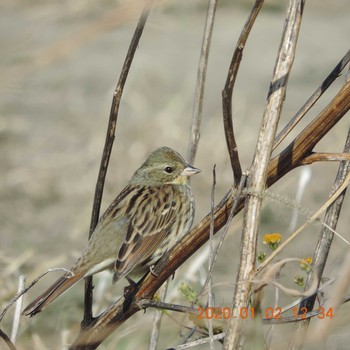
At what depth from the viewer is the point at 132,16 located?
1.38 m

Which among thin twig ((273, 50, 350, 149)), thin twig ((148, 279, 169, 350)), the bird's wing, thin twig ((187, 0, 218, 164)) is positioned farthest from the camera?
the bird's wing

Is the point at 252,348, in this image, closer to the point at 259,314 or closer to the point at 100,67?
the point at 259,314

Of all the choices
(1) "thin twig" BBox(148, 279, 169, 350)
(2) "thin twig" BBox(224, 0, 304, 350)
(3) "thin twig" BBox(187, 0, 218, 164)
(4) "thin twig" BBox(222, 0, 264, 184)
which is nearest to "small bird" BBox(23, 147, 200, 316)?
(1) "thin twig" BBox(148, 279, 169, 350)

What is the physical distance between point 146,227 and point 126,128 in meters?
3.80

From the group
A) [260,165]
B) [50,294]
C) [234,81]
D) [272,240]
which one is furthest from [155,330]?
[234,81]

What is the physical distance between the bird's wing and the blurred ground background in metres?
0.28

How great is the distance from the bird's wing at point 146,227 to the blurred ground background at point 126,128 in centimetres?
28

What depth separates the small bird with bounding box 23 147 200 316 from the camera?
3535 millimetres

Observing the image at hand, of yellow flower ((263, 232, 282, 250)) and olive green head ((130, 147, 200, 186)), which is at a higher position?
olive green head ((130, 147, 200, 186))

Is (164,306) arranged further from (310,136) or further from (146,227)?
(146,227)

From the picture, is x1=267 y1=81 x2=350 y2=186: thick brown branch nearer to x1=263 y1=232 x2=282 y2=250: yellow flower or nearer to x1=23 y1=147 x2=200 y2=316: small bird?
x1=263 y1=232 x2=282 y2=250: yellow flower

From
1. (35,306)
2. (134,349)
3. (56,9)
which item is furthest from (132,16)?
(134,349)
